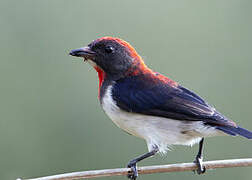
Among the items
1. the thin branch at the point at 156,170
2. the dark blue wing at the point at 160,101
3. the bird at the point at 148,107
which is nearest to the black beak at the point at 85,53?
the bird at the point at 148,107

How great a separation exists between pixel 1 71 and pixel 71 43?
1.19 m

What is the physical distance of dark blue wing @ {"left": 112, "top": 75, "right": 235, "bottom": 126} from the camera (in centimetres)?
550

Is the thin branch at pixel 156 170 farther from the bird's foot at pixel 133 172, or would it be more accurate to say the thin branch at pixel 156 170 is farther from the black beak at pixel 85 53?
the black beak at pixel 85 53

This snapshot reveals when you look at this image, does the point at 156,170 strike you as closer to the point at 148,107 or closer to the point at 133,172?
the point at 133,172

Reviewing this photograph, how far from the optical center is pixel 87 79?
8086mm

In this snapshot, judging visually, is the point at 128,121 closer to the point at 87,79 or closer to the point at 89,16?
the point at 87,79

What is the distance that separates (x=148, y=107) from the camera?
5586 millimetres

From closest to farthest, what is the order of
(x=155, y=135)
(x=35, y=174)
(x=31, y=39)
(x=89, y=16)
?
(x=155, y=135), (x=35, y=174), (x=31, y=39), (x=89, y=16)

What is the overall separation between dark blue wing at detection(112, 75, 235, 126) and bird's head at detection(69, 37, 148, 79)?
0.44 feet

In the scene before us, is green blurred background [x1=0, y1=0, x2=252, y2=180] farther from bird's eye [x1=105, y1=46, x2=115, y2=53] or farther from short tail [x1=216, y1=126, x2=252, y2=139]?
short tail [x1=216, y1=126, x2=252, y2=139]

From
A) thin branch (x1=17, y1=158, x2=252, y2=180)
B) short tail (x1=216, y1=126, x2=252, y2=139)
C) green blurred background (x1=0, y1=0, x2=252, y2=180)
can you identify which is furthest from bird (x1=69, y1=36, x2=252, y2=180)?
green blurred background (x1=0, y1=0, x2=252, y2=180)

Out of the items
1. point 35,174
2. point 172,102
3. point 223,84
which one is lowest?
point 35,174

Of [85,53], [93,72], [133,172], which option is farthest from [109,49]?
[93,72]

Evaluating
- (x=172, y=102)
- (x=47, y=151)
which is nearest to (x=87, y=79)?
(x=47, y=151)
